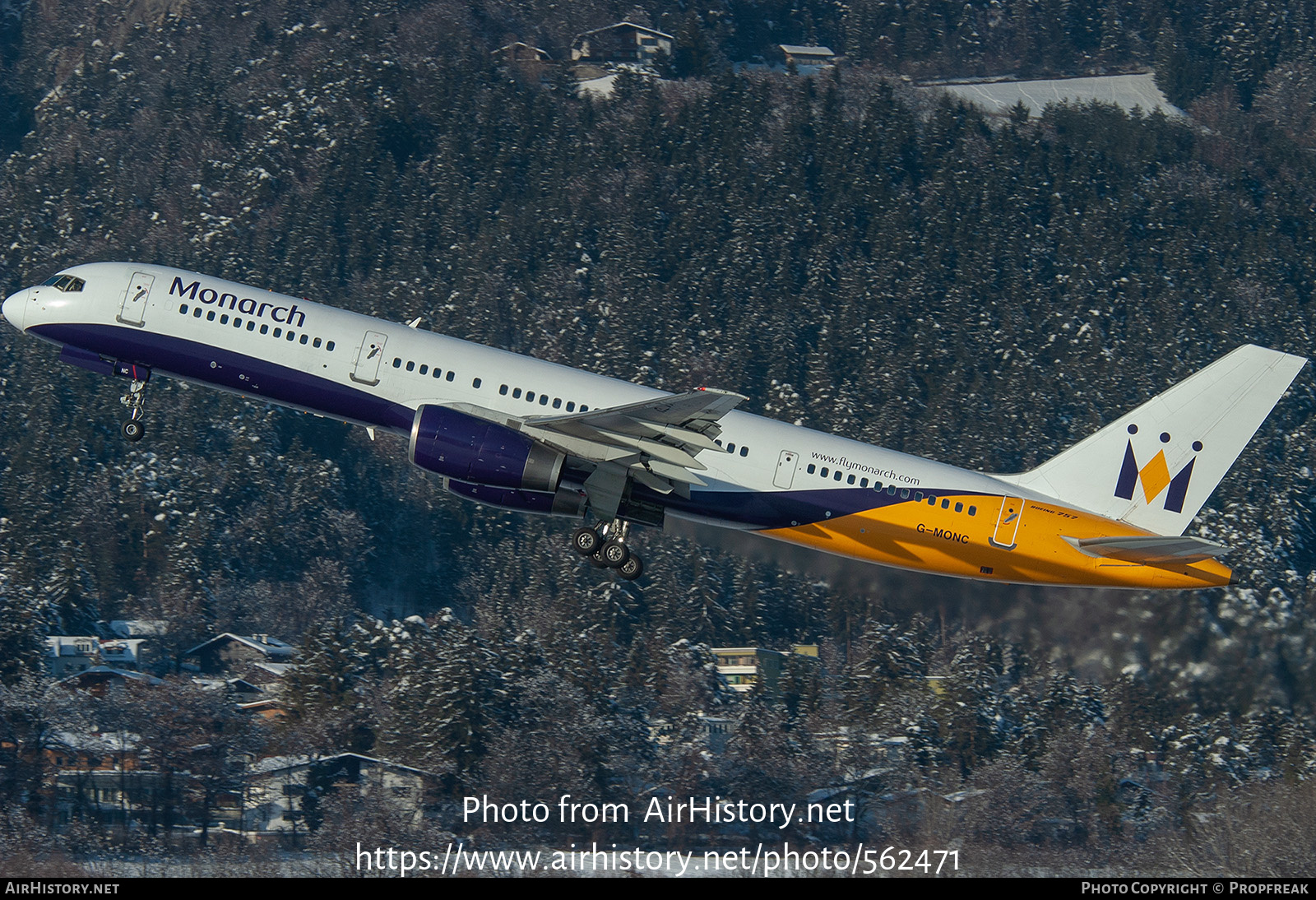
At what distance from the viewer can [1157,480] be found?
4594 cm

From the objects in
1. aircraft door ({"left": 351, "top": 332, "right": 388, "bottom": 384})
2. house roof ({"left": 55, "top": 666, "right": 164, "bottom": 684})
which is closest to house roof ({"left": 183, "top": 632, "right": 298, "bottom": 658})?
house roof ({"left": 55, "top": 666, "right": 164, "bottom": 684})

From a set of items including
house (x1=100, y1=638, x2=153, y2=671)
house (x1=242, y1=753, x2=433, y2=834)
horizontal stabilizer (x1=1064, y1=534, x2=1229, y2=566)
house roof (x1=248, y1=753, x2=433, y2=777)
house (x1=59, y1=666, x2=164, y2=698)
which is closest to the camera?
horizontal stabilizer (x1=1064, y1=534, x2=1229, y2=566)

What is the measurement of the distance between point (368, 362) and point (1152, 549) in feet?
72.2

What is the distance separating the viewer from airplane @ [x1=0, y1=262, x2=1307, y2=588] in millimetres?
44250

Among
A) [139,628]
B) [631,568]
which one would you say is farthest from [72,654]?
[631,568]

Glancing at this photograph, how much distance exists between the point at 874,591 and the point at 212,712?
50432mm

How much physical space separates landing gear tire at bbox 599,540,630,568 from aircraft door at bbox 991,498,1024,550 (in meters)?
10.3

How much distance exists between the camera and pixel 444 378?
44781 millimetres

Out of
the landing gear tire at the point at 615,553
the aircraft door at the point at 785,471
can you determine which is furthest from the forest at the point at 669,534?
the aircraft door at the point at 785,471

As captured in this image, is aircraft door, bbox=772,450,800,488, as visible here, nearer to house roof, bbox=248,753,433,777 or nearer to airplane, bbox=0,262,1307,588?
airplane, bbox=0,262,1307,588

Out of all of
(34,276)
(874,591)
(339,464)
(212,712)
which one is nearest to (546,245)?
(339,464)

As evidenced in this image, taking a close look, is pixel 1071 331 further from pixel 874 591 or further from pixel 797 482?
pixel 797 482

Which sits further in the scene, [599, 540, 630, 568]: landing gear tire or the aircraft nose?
the aircraft nose

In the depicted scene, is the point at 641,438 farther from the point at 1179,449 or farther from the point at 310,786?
the point at 310,786
